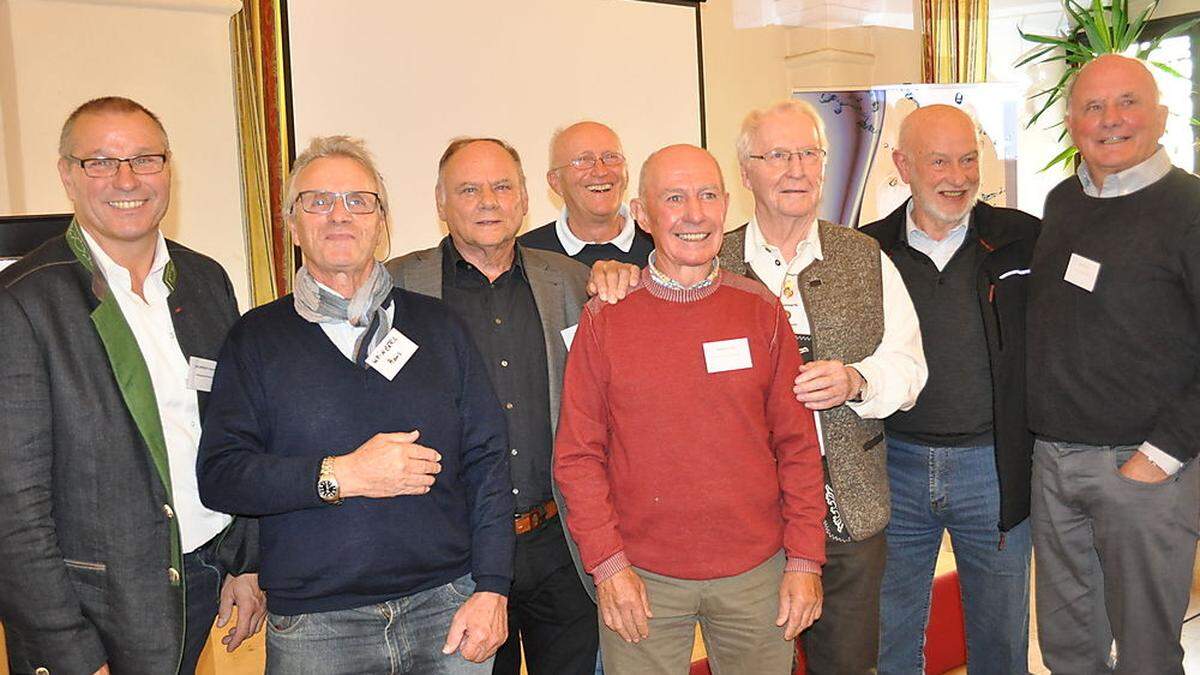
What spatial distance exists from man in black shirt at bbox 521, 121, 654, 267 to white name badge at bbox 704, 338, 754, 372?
36.2 inches

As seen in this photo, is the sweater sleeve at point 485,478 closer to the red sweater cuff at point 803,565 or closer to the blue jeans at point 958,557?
the red sweater cuff at point 803,565

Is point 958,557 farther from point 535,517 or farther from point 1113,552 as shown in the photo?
point 535,517

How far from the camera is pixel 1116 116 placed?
2627 mm

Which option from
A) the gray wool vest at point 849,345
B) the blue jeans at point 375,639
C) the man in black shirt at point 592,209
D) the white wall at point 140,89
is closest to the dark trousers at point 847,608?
the gray wool vest at point 849,345

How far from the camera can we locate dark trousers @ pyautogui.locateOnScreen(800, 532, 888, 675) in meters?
2.35

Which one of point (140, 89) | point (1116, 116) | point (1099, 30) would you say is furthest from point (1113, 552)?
point (1099, 30)

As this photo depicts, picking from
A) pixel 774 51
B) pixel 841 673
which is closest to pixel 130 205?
pixel 841 673

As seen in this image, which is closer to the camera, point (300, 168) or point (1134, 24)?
point (300, 168)

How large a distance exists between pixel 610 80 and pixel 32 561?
4.07 metres

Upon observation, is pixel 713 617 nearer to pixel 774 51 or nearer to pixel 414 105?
pixel 414 105

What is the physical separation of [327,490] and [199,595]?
0.50m

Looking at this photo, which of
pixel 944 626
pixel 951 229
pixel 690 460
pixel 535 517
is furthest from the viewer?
pixel 944 626

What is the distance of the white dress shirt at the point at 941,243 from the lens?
2750 millimetres

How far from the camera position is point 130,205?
78.0 inches
